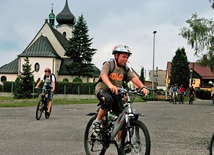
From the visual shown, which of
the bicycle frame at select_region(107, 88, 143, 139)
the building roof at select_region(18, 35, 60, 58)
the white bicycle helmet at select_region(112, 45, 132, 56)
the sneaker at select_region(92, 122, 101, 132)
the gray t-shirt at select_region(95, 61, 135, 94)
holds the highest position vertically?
the building roof at select_region(18, 35, 60, 58)

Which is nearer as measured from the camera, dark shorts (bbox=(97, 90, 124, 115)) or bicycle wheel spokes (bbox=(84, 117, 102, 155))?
dark shorts (bbox=(97, 90, 124, 115))

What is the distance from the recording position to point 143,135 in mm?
4727

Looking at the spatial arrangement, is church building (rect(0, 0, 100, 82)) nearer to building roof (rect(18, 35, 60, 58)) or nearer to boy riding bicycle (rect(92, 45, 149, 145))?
building roof (rect(18, 35, 60, 58))

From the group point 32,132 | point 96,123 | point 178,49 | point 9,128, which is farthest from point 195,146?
point 178,49

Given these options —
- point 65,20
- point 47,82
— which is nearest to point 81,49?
point 65,20

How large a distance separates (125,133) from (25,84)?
42.1m

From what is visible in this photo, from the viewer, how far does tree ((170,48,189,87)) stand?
86.6 meters

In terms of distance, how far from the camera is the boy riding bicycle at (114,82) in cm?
547

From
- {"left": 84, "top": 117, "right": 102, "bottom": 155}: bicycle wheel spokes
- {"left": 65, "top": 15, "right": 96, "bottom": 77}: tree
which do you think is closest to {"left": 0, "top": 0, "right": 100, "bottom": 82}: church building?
{"left": 65, "top": 15, "right": 96, "bottom": 77}: tree

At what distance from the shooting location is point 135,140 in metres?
4.88

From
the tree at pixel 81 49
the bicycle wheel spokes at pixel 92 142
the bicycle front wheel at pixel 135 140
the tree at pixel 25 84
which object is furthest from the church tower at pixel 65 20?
the bicycle front wheel at pixel 135 140

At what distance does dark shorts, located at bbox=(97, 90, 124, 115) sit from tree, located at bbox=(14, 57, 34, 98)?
40.7 metres

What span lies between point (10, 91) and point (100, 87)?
169 feet

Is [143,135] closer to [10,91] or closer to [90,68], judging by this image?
[10,91]
